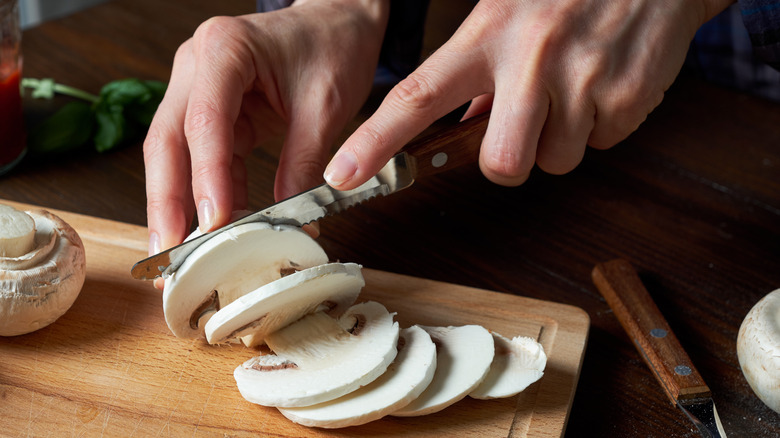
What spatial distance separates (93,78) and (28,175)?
24.9 inches

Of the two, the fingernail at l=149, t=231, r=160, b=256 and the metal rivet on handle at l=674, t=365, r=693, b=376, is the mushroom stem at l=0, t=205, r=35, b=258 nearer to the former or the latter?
the fingernail at l=149, t=231, r=160, b=256

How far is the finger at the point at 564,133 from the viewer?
1926 mm

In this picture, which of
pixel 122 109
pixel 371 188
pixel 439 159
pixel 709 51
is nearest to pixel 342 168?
pixel 371 188

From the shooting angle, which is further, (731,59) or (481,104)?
(731,59)

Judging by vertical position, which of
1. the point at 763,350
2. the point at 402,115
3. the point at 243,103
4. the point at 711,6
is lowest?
the point at 763,350

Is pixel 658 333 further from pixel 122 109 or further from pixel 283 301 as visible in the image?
pixel 122 109

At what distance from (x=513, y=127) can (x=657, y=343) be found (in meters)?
0.65

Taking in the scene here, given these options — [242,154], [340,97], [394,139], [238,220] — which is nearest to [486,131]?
[394,139]

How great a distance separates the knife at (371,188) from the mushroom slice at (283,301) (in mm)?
163

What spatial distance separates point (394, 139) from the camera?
1.79m

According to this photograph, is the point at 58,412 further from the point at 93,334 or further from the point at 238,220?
the point at 238,220

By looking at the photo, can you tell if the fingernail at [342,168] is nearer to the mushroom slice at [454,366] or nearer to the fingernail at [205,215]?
the fingernail at [205,215]

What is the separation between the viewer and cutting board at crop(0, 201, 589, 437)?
1710 millimetres

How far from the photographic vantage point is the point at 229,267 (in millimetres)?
1781
